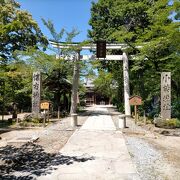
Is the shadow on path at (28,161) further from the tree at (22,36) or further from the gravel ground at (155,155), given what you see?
the tree at (22,36)

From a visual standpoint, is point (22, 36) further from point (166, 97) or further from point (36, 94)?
point (166, 97)

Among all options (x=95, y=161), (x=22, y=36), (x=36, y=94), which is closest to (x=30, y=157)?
(x=95, y=161)

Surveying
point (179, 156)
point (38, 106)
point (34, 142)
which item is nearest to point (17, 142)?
point (34, 142)

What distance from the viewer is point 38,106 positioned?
72.1 ft

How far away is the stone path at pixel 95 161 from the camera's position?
25.6 feet

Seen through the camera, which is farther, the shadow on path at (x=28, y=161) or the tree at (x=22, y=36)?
the tree at (x=22, y=36)

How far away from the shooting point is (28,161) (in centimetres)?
952

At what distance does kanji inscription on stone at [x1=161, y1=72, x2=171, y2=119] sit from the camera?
19.6 metres

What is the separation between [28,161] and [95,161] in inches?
87.8

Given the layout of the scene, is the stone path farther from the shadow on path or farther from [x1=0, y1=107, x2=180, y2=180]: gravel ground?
[x1=0, y1=107, x2=180, y2=180]: gravel ground

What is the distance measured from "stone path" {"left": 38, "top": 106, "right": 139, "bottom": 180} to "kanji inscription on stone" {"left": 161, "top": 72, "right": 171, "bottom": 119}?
683 cm

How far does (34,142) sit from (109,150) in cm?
373

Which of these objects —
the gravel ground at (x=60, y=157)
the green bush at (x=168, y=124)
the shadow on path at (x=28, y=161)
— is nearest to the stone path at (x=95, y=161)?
the shadow on path at (x=28, y=161)

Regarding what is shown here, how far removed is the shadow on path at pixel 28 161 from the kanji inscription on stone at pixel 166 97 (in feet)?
35.3
